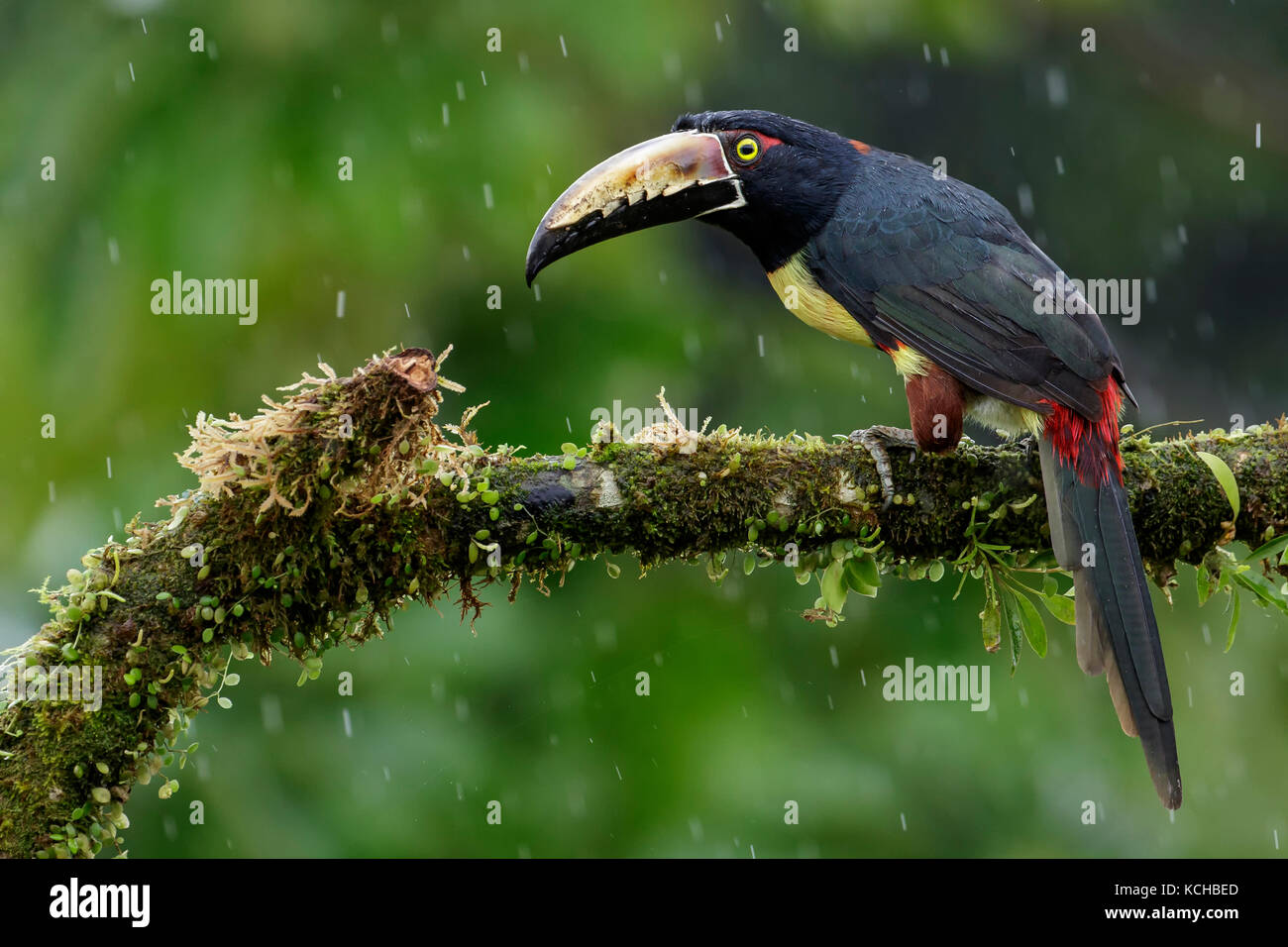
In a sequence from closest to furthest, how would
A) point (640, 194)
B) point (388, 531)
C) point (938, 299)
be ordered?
point (388, 531), point (938, 299), point (640, 194)

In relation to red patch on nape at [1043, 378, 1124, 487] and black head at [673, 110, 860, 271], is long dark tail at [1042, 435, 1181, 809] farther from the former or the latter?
black head at [673, 110, 860, 271]

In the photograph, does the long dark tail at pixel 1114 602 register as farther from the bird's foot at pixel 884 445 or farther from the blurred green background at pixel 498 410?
the blurred green background at pixel 498 410

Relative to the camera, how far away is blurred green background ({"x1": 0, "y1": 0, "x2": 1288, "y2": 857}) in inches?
190

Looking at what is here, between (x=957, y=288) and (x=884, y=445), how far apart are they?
2.18 feet

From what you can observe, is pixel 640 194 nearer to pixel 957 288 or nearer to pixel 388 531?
pixel 957 288

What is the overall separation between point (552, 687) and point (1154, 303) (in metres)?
5.13

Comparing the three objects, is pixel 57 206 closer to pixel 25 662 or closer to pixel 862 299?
pixel 25 662

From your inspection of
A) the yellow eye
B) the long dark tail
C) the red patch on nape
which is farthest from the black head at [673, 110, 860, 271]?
the long dark tail

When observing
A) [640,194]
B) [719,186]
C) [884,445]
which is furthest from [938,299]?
[640,194]

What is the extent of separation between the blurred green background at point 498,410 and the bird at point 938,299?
1216 millimetres

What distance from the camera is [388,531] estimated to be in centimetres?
303

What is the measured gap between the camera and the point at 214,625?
293cm

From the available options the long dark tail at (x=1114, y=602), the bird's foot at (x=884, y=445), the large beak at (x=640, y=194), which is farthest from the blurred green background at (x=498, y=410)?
the long dark tail at (x=1114, y=602)

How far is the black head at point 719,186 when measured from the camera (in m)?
3.99
